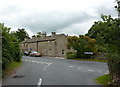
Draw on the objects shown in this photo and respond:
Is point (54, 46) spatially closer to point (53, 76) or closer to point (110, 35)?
point (53, 76)

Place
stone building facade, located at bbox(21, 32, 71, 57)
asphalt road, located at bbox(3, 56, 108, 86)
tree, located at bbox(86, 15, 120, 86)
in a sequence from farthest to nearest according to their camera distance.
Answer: stone building facade, located at bbox(21, 32, 71, 57) < asphalt road, located at bbox(3, 56, 108, 86) < tree, located at bbox(86, 15, 120, 86)

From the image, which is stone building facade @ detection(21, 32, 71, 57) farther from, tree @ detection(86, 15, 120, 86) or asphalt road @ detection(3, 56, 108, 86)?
tree @ detection(86, 15, 120, 86)

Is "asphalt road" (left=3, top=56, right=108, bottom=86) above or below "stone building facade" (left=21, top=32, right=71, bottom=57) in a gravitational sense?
below

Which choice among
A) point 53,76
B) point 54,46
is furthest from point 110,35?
point 54,46

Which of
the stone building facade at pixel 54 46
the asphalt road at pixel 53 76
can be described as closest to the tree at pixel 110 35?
the asphalt road at pixel 53 76

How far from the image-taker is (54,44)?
49.7 meters

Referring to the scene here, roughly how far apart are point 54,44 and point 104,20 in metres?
41.4

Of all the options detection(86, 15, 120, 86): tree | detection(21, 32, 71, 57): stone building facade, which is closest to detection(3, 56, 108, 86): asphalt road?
detection(86, 15, 120, 86): tree

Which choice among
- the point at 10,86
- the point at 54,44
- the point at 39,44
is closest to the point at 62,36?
the point at 54,44

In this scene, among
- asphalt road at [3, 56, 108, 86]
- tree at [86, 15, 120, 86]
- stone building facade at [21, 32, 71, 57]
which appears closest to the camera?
tree at [86, 15, 120, 86]

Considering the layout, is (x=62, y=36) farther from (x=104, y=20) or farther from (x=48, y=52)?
(x=104, y=20)

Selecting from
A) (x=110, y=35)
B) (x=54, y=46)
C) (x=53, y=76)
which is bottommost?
(x=53, y=76)

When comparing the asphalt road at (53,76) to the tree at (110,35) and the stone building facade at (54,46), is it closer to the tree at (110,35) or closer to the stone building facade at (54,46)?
the tree at (110,35)

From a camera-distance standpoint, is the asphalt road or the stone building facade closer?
the asphalt road
